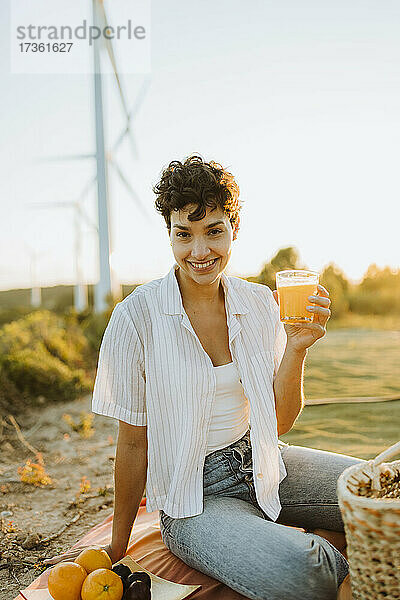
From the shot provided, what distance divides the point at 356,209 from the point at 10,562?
6561 millimetres

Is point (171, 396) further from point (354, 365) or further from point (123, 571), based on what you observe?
point (354, 365)

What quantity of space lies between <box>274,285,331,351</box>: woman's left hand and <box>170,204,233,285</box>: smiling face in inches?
15.1

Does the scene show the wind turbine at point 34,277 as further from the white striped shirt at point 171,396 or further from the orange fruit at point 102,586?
the orange fruit at point 102,586

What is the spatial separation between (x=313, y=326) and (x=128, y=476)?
0.91 meters

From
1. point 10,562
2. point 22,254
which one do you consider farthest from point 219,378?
point 22,254

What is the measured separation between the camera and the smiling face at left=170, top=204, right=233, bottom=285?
2.50m

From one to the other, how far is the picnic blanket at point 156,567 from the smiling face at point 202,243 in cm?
113

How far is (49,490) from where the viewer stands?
14.0ft

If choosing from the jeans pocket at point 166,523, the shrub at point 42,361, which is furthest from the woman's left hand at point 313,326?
the shrub at point 42,361

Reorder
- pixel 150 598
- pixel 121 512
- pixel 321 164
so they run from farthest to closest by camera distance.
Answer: pixel 321 164, pixel 121 512, pixel 150 598

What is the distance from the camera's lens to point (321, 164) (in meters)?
8.30

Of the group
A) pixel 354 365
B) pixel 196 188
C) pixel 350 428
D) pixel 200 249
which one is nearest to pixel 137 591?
pixel 200 249

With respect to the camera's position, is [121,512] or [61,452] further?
[61,452]

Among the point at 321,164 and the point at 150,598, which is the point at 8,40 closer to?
the point at 321,164
